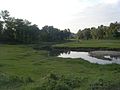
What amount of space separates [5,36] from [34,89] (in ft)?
387

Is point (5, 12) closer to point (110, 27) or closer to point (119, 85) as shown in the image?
point (110, 27)

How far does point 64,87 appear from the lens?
19.1 m

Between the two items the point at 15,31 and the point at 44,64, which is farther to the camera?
the point at 15,31

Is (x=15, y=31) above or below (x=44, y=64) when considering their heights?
above

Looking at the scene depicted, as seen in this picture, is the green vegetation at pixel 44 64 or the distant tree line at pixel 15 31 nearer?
the green vegetation at pixel 44 64

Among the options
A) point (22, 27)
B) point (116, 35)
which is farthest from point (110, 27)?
point (22, 27)

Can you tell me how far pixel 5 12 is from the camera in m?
145

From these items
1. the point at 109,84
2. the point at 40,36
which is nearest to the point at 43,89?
the point at 109,84

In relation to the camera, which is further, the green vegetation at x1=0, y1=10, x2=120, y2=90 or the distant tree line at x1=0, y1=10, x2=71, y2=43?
the distant tree line at x1=0, y1=10, x2=71, y2=43

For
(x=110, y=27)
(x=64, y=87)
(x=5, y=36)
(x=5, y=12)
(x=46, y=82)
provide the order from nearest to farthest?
(x=64, y=87)
(x=46, y=82)
(x=5, y=36)
(x=5, y=12)
(x=110, y=27)

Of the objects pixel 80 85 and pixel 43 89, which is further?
pixel 80 85

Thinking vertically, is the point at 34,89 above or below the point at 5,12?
below

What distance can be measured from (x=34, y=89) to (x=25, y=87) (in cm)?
104

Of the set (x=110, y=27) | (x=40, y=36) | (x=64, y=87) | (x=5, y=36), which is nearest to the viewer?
(x=64, y=87)
